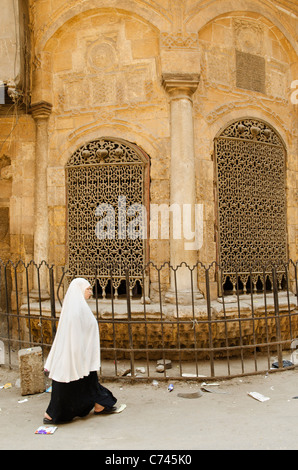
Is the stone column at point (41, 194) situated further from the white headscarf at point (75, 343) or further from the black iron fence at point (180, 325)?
the white headscarf at point (75, 343)

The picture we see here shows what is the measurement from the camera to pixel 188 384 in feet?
14.5

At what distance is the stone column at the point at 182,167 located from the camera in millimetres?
5637

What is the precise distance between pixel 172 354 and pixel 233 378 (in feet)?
3.88

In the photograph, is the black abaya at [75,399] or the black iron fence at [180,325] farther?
the black iron fence at [180,325]

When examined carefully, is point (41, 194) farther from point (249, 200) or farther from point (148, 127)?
point (249, 200)

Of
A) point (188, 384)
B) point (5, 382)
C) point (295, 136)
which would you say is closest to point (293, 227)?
point (295, 136)

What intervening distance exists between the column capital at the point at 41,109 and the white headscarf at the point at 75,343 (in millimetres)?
3853

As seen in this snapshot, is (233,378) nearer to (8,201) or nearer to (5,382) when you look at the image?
(5,382)

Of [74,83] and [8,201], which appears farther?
[8,201]

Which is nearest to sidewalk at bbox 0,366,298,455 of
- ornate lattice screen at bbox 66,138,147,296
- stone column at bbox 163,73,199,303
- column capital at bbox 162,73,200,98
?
stone column at bbox 163,73,199,303

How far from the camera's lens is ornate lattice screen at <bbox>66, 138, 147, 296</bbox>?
592cm

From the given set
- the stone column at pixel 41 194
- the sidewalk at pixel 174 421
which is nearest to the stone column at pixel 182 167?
the sidewalk at pixel 174 421

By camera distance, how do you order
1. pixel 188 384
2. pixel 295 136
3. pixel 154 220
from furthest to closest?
pixel 295 136
pixel 154 220
pixel 188 384

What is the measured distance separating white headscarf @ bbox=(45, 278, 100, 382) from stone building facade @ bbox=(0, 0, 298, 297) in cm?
224
